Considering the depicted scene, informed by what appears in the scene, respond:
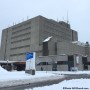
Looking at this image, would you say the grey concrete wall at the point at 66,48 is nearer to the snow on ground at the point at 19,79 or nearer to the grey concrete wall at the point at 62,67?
the grey concrete wall at the point at 62,67

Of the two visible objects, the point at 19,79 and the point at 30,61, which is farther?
the point at 30,61

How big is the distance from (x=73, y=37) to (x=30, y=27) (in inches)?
1738

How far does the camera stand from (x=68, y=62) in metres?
83.9

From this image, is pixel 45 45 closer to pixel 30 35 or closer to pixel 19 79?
pixel 30 35

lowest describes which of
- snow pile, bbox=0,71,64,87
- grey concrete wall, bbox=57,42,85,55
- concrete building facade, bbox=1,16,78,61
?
snow pile, bbox=0,71,64,87

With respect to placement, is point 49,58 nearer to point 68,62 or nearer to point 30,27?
point 68,62

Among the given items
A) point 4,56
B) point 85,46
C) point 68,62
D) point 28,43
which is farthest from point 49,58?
point 4,56

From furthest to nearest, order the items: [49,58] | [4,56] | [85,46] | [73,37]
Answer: [73,37], [4,56], [85,46], [49,58]

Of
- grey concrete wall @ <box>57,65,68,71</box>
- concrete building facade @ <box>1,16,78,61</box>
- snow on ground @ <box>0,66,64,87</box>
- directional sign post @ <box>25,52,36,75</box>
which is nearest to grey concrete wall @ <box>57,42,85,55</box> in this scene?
concrete building facade @ <box>1,16,78,61</box>

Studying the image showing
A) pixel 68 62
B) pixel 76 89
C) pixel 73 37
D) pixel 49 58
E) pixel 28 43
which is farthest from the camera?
pixel 73 37

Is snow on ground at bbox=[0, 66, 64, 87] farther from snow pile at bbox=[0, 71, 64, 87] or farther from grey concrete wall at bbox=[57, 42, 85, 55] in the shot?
grey concrete wall at bbox=[57, 42, 85, 55]

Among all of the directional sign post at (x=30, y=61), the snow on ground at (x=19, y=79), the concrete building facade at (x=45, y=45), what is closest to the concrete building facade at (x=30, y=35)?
the concrete building facade at (x=45, y=45)

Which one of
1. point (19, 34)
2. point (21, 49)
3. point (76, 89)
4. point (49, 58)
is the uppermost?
point (19, 34)

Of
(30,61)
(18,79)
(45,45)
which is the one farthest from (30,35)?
(18,79)
